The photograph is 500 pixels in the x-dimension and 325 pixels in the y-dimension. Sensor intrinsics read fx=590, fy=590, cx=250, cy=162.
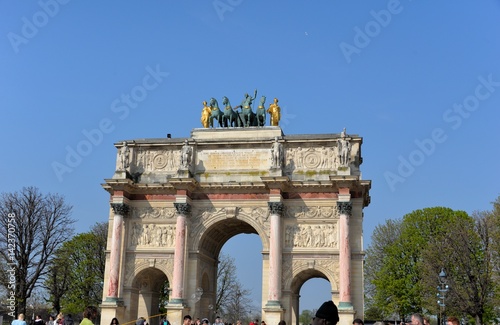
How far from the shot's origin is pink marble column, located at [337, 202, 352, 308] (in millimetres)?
32281

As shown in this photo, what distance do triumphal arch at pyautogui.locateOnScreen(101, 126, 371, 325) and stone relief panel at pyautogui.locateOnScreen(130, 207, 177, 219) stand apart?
6 centimetres

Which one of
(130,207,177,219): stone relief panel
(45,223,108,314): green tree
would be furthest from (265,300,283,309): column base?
(45,223,108,314): green tree

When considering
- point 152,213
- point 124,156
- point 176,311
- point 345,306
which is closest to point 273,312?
point 345,306

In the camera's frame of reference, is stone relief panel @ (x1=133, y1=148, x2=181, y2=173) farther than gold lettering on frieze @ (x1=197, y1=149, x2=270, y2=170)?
Yes

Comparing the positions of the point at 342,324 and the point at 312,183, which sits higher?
the point at 312,183

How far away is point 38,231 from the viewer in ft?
146

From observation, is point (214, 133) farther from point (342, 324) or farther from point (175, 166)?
point (342, 324)

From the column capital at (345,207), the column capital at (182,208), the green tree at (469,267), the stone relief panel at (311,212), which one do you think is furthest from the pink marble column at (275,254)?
the green tree at (469,267)

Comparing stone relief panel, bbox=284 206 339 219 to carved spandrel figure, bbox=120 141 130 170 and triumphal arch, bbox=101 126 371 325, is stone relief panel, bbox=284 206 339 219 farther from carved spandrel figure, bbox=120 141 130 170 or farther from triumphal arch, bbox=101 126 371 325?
carved spandrel figure, bbox=120 141 130 170

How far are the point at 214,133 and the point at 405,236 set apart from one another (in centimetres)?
2122

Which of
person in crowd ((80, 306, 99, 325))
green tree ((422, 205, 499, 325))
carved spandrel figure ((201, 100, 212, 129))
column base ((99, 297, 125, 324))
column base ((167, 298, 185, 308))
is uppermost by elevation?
carved spandrel figure ((201, 100, 212, 129))

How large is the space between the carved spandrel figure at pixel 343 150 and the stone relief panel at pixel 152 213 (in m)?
10.6

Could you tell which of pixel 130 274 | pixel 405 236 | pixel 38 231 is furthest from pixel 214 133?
pixel 405 236

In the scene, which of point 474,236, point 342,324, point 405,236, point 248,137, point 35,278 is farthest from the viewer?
point 405,236
